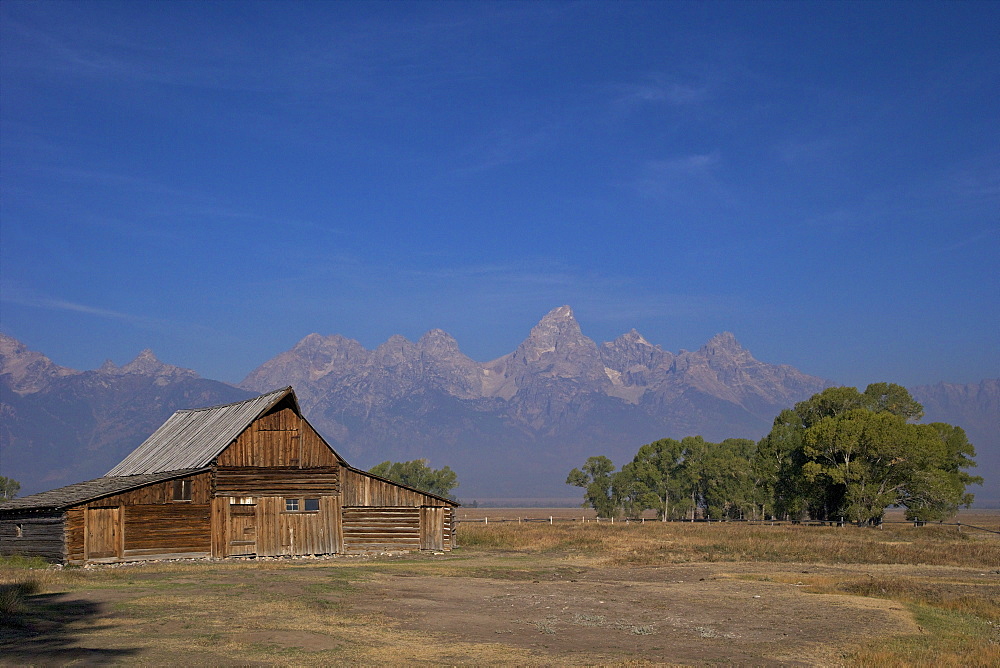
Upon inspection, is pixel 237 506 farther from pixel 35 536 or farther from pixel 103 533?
pixel 35 536

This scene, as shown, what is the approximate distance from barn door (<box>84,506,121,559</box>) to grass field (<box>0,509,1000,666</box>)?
2.30 m

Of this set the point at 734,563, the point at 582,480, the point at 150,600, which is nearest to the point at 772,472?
the point at 582,480

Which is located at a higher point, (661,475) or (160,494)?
(160,494)

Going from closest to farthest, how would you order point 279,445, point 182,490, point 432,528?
point 182,490 < point 279,445 < point 432,528

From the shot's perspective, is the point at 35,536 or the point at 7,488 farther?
the point at 7,488

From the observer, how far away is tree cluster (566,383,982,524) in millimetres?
75062

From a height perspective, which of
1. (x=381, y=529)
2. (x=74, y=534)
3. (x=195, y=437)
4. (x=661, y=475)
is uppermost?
(x=195, y=437)

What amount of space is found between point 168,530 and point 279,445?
22.4 ft

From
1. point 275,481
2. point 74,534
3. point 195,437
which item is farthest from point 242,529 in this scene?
point 195,437

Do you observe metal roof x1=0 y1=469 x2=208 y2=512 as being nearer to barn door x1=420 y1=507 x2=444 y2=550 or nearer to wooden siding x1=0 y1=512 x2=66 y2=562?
wooden siding x1=0 y1=512 x2=66 y2=562

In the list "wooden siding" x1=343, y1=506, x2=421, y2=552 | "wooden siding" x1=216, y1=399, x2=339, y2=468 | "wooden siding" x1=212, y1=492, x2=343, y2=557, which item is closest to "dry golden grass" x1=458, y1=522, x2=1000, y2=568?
"wooden siding" x1=343, y1=506, x2=421, y2=552

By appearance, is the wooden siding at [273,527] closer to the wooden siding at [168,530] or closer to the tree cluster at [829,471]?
the wooden siding at [168,530]

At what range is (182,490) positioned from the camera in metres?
44.8

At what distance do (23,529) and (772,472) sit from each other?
67463 mm
